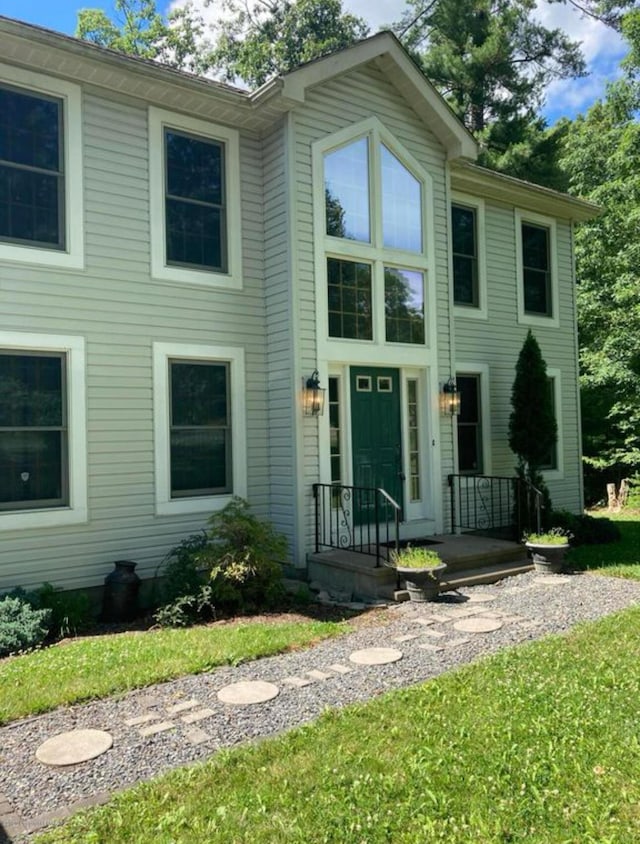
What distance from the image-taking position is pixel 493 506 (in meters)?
10.3

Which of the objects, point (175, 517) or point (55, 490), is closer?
point (55, 490)

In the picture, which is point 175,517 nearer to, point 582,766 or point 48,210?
point 48,210

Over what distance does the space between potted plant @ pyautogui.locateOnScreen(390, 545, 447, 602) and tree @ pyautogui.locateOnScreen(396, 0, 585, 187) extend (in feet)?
52.6

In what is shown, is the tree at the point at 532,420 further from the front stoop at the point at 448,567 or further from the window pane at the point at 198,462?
the window pane at the point at 198,462

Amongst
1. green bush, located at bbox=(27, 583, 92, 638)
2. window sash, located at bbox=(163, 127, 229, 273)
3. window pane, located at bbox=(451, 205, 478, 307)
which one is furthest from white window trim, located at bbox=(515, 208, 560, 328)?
green bush, located at bbox=(27, 583, 92, 638)

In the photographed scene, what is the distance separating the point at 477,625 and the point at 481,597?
1.07 m

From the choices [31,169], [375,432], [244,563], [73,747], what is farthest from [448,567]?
[31,169]

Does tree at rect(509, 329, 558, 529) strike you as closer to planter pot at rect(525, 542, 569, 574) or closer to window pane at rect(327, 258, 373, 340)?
planter pot at rect(525, 542, 569, 574)

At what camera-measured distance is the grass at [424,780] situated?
2727 mm

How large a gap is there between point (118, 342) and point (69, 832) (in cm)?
525

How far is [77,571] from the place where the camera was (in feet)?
22.2

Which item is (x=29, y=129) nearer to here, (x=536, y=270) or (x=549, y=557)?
(x=549, y=557)

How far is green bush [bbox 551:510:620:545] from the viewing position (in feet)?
33.7

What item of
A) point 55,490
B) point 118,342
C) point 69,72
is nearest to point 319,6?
→ point 69,72
